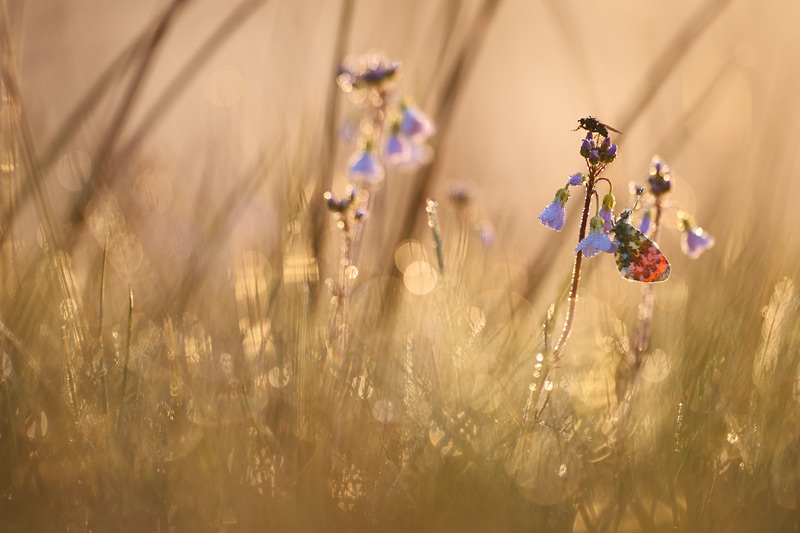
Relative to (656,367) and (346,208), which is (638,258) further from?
(346,208)

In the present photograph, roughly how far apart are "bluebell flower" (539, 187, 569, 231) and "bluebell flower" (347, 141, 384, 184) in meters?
0.48

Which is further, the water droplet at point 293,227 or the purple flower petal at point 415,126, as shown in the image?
the water droplet at point 293,227

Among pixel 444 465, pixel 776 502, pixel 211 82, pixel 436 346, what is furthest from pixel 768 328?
pixel 211 82

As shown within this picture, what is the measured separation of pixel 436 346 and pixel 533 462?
0.50 metres

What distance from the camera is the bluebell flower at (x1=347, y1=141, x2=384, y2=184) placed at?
1.94 m

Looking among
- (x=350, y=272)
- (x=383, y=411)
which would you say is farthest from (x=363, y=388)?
(x=350, y=272)

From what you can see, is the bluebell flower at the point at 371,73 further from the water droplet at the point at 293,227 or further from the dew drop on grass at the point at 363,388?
the dew drop on grass at the point at 363,388

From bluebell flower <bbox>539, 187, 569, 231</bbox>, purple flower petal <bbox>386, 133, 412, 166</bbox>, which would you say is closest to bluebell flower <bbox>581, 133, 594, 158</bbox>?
bluebell flower <bbox>539, 187, 569, 231</bbox>

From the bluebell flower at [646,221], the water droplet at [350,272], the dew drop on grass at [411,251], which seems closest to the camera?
the water droplet at [350,272]

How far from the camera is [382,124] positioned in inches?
85.0

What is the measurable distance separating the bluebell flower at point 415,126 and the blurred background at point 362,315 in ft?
1.25

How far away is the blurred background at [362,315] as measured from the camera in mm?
1548

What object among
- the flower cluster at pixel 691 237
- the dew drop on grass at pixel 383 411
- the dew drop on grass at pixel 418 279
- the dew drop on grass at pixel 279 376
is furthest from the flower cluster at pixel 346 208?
the flower cluster at pixel 691 237

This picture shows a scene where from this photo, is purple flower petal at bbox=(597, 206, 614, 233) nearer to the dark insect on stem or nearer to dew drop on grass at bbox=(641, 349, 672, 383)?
the dark insect on stem
